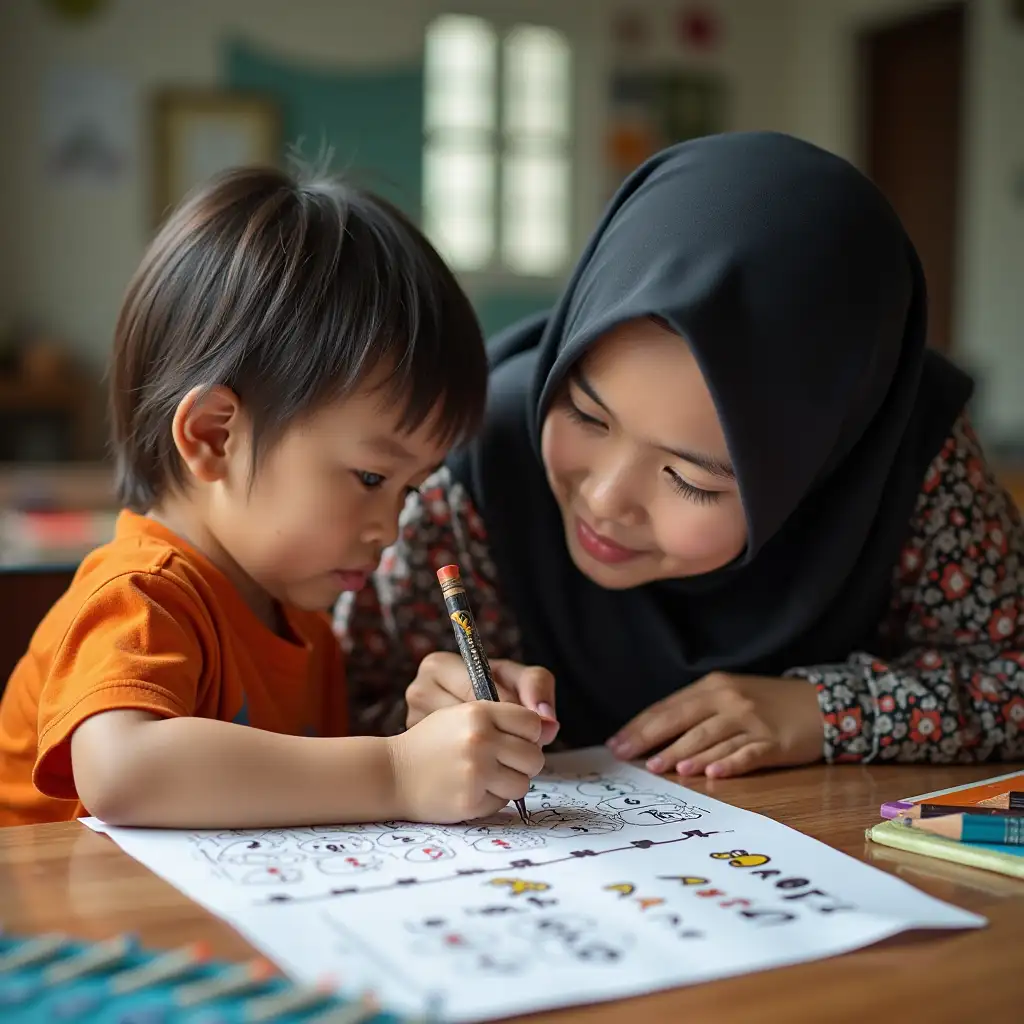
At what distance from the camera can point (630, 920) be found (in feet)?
2.30

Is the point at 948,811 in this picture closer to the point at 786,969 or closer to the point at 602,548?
the point at 786,969

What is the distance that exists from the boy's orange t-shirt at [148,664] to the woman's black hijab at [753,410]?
0.81ft

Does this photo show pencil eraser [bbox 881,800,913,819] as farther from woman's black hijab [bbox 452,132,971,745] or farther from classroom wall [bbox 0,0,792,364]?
classroom wall [bbox 0,0,792,364]

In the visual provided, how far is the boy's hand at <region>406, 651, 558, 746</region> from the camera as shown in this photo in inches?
40.8

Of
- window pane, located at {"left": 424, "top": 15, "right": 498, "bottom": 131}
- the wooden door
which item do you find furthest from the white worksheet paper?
window pane, located at {"left": 424, "top": 15, "right": 498, "bottom": 131}

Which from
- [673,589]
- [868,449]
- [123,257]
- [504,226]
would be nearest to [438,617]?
[673,589]

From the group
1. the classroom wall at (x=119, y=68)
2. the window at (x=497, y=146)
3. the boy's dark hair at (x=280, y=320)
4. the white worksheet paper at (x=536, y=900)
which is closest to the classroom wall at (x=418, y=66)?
the classroom wall at (x=119, y=68)

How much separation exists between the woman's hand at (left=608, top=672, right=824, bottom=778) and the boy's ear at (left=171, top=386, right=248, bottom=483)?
0.42 metres

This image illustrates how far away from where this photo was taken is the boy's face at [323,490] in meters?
1.10

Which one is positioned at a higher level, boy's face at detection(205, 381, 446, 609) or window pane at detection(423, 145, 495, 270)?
window pane at detection(423, 145, 495, 270)

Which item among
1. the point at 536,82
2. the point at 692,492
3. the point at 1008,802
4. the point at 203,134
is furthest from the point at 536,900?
the point at 536,82

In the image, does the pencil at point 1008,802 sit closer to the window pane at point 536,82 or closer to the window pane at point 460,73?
the window pane at point 460,73

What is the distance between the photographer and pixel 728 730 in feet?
3.59

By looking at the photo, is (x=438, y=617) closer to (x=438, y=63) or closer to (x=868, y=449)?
(x=868, y=449)
